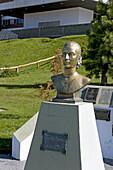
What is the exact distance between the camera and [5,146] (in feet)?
29.6

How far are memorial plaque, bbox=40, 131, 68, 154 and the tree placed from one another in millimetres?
9093

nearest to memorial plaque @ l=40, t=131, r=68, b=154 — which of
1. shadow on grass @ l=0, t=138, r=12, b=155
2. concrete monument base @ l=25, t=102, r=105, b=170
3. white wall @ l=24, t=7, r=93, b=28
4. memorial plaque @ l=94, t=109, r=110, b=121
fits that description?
concrete monument base @ l=25, t=102, r=105, b=170

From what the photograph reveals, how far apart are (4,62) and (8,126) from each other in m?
17.4

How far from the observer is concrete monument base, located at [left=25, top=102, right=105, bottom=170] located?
5527 mm

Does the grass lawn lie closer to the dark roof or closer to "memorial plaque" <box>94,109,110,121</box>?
"memorial plaque" <box>94,109,110,121</box>

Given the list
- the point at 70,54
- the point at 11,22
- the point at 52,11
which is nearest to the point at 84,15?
the point at 52,11

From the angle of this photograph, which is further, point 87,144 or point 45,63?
point 45,63

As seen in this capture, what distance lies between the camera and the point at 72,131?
5.59 m

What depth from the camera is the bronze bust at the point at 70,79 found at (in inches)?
235

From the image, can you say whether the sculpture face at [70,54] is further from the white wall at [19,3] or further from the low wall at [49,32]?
the white wall at [19,3]

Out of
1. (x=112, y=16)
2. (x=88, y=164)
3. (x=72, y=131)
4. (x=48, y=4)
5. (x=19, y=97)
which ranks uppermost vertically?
(x=48, y=4)

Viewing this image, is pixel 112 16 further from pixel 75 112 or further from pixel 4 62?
pixel 4 62

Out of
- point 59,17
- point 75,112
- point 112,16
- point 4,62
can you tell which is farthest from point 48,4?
point 75,112

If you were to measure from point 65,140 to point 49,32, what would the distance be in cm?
3212
